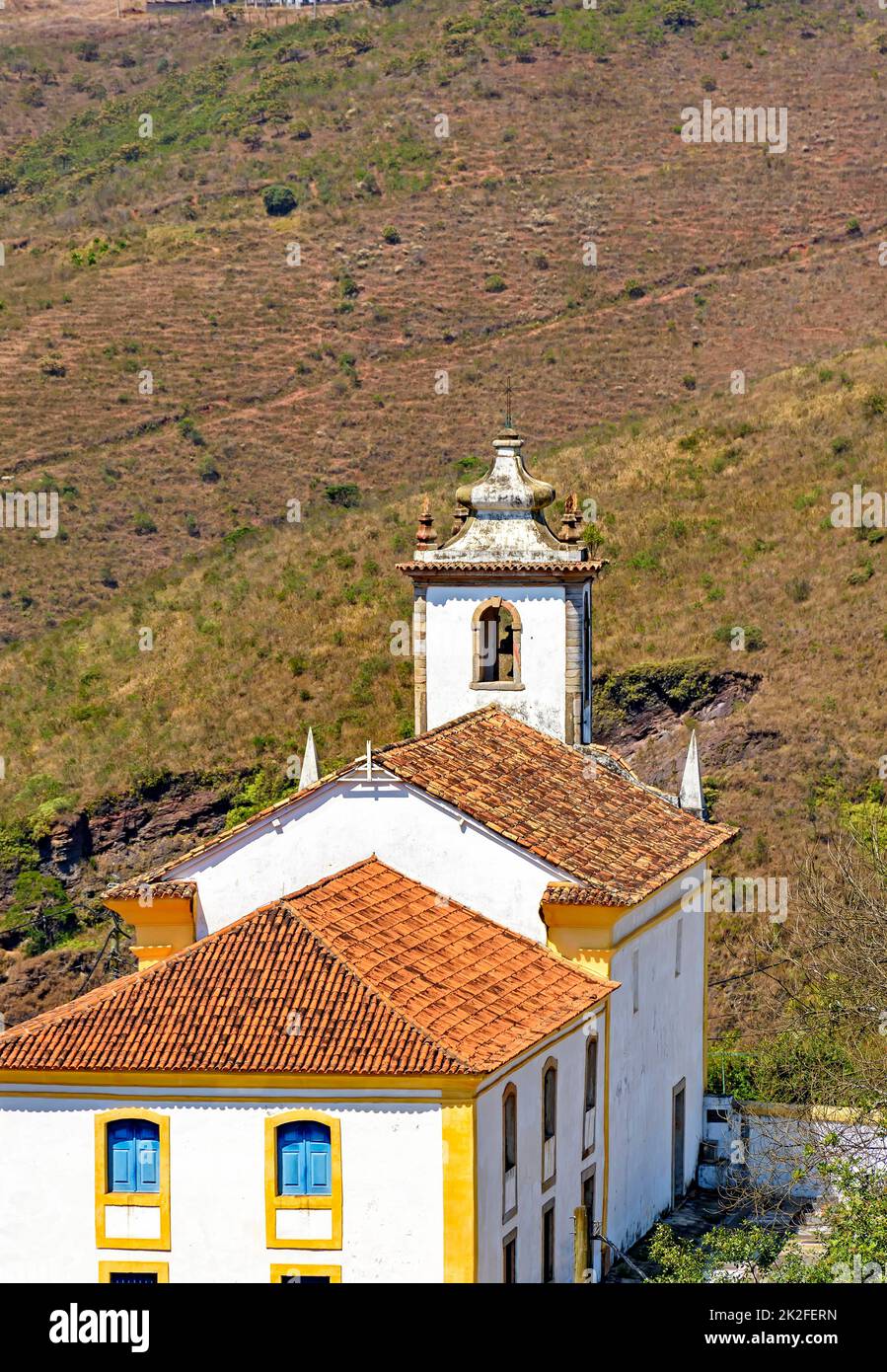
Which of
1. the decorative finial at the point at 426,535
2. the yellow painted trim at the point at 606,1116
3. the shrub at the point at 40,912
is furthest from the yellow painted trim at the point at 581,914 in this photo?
the shrub at the point at 40,912

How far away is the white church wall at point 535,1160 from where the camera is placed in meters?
23.5

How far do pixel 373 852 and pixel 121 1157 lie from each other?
5951 millimetres

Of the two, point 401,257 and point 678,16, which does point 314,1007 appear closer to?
point 401,257

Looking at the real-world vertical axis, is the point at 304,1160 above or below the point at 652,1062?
above

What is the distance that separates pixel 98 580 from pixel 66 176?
45285 mm

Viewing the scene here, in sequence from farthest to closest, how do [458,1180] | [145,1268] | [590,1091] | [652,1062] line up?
[652,1062]
[590,1091]
[145,1268]
[458,1180]

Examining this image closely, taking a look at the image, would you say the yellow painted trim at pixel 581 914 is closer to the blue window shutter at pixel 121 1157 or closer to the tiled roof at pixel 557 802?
the tiled roof at pixel 557 802

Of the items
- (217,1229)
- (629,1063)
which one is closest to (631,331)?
(629,1063)

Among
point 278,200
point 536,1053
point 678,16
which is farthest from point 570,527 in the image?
point 678,16

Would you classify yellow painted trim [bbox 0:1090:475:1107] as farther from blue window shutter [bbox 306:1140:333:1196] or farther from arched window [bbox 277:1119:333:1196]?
blue window shutter [bbox 306:1140:333:1196]

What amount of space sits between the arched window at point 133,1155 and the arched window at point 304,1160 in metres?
1.28

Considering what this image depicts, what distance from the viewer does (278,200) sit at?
4178 inches
